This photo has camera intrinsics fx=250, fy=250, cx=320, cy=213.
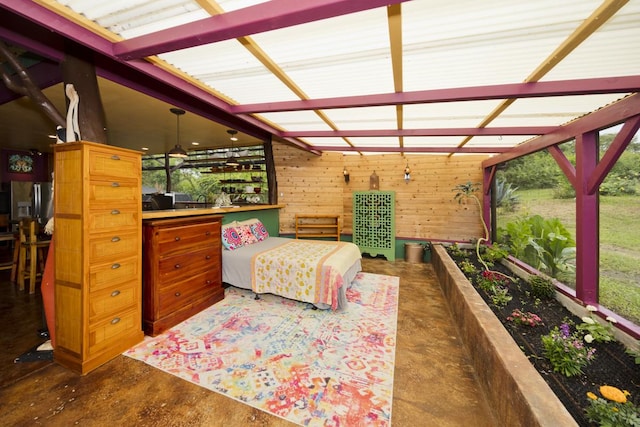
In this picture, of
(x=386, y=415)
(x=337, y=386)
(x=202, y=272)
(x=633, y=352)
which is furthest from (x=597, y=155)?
(x=202, y=272)

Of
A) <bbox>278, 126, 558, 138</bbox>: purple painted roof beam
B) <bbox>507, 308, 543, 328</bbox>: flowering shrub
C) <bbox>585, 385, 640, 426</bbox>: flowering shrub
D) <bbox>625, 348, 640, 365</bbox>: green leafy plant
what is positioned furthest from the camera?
<bbox>278, 126, 558, 138</bbox>: purple painted roof beam

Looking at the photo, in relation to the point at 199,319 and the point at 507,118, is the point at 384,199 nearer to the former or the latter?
the point at 507,118

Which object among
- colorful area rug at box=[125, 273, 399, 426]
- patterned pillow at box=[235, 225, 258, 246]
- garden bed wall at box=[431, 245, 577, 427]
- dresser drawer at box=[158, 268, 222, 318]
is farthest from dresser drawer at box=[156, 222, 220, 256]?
garden bed wall at box=[431, 245, 577, 427]

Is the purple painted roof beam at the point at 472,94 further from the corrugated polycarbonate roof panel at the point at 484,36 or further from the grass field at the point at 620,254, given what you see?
the grass field at the point at 620,254

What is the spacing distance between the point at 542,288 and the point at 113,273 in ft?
15.0

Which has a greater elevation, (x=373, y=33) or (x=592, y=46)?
(x=373, y=33)

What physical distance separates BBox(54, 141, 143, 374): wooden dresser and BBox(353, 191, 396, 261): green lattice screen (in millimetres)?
4502

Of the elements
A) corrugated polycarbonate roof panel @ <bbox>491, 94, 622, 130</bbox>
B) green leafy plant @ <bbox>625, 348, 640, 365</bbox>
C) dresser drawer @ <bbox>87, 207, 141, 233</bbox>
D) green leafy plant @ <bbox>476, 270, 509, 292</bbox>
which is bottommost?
green leafy plant @ <bbox>625, 348, 640, 365</bbox>

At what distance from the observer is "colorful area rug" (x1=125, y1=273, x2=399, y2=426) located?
1745 mm

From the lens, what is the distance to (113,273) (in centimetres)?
219

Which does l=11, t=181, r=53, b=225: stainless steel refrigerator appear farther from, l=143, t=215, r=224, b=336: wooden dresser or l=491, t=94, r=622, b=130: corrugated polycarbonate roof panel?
l=491, t=94, r=622, b=130: corrugated polycarbonate roof panel

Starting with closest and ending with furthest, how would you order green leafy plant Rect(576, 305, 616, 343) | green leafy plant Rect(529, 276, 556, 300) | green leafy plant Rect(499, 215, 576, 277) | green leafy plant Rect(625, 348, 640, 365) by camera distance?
green leafy plant Rect(625, 348, 640, 365) → green leafy plant Rect(576, 305, 616, 343) → green leafy plant Rect(529, 276, 556, 300) → green leafy plant Rect(499, 215, 576, 277)

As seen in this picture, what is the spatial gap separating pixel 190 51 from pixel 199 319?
108 inches

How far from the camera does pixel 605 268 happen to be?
160 inches
